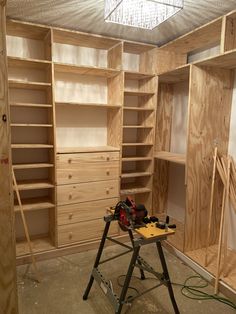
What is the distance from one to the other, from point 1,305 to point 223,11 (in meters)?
2.81

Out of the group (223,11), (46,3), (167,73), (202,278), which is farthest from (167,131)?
(46,3)

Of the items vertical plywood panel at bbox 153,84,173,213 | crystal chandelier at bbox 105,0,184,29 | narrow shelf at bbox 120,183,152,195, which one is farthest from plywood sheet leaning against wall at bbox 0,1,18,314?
vertical plywood panel at bbox 153,84,173,213

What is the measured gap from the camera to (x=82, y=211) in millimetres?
2809

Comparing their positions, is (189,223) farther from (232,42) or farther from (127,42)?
(127,42)

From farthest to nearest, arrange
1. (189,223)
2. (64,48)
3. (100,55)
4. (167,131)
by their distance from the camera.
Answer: (167,131), (100,55), (64,48), (189,223)

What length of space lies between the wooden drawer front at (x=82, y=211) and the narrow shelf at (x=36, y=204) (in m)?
0.13

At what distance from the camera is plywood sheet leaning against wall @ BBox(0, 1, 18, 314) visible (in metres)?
0.96

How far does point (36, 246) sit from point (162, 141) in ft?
7.19

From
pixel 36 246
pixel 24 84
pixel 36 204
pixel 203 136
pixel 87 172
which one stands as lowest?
pixel 36 246

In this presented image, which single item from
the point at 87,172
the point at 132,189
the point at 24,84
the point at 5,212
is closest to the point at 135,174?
the point at 132,189

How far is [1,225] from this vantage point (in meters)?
1.02

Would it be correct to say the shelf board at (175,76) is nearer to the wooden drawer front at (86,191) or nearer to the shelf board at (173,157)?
the shelf board at (173,157)

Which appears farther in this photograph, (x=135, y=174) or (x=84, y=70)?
(x=135, y=174)

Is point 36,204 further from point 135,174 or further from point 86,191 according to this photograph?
point 135,174
